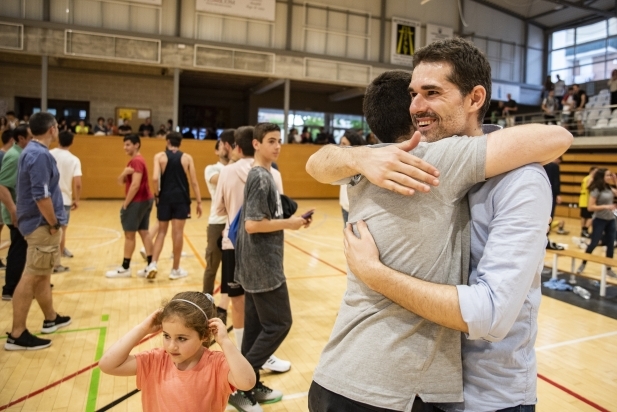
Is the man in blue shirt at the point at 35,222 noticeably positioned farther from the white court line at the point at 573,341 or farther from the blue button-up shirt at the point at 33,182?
the white court line at the point at 573,341

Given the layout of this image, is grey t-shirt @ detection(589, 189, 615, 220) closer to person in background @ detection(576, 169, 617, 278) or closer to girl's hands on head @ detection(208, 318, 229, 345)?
person in background @ detection(576, 169, 617, 278)

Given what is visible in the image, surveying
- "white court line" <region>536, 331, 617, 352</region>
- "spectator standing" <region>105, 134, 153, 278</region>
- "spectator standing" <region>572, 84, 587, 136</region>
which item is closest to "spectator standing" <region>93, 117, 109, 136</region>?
"spectator standing" <region>105, 134, 153, 278</region>

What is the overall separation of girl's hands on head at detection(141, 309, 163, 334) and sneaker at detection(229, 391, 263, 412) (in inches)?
51.5

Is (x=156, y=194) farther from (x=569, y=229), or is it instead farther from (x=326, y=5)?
(x=326, y=5)

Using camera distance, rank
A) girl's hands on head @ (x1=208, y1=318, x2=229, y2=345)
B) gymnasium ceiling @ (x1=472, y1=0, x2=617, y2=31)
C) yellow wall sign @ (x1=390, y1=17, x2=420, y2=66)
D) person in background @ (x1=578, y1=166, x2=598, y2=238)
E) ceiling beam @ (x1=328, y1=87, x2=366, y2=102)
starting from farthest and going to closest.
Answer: gymnasium ceiling @ (x1=472, y1=0, x2=617, y2=31), ceiling beam @ (x1=328, y1=87, x2=366, y2=102), yellow wall sign @ (x1=390, y1=17, x2=420, y2=66), person in background @ (x1=578, y1=166, x2=598, y2=238), girl's hands on head @ (x1=208, y1=318, x2=229, y2=345)

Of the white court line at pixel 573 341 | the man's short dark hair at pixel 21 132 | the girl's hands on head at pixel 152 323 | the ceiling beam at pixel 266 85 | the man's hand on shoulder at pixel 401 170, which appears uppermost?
the ceiling beam at pixel 266 85

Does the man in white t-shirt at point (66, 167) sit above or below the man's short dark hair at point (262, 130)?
below

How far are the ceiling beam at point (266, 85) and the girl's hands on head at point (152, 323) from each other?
16836 millimetres

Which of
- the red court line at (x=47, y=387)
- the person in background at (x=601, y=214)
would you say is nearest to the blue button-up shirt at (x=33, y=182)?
the red court line at (x=47, y=387)

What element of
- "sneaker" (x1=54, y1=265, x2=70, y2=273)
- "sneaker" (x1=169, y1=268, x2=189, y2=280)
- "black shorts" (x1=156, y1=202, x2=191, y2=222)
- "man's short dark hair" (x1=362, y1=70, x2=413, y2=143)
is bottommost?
"sneaker" (x1=54, y1=265, x2=70, y2=273)

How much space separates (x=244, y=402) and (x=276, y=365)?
65 cm

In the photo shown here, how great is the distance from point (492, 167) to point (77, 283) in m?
6.16

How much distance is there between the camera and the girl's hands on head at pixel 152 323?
Answer: 6.65ft

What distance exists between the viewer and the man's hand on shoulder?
3.62ft
